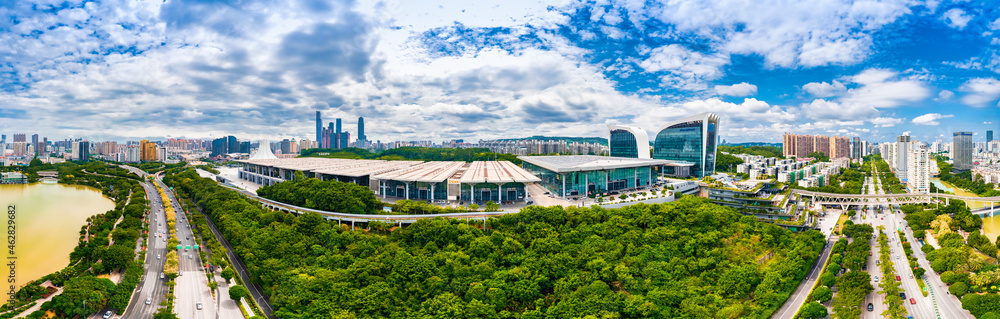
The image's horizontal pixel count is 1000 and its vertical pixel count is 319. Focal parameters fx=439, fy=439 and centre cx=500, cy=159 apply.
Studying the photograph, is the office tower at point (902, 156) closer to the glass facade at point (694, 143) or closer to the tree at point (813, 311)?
the glass facade at point (694, 143)

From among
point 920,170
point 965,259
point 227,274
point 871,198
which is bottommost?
point 227,274

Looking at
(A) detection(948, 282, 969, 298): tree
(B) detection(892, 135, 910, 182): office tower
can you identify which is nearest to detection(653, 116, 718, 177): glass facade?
(A) detection(948, 282, 969, 298): tree

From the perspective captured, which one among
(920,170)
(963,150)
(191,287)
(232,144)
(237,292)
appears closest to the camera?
(237,292)

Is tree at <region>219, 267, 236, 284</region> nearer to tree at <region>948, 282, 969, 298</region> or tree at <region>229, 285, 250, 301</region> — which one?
tree at <region>229, 285, 250, 301</region>

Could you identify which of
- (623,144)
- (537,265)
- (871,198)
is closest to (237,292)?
(537,265)

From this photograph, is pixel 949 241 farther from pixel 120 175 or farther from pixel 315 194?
pixel 120 175

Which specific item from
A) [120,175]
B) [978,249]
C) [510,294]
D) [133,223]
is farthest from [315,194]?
[120,175]

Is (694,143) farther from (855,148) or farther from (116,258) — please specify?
(855,148)
